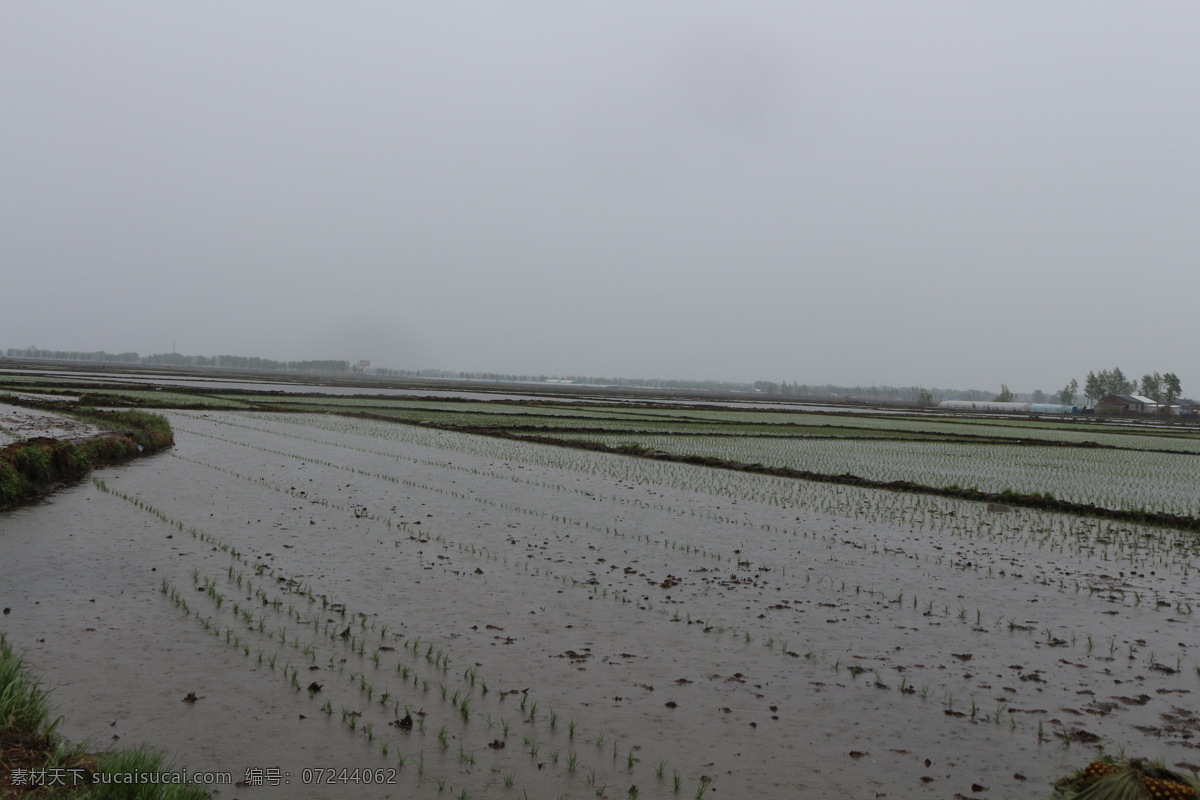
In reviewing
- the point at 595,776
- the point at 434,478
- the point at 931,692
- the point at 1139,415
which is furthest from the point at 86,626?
the point at 1139,415

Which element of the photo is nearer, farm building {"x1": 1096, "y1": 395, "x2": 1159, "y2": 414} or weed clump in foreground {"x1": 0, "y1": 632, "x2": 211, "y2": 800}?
weed clump in foreground {"x1": 0, "y1": 632, "x2": 211, "y2": 800}

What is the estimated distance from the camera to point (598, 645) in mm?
5500

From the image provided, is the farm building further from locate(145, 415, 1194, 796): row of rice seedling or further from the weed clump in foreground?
the weed clump in foreground

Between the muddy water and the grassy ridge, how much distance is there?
0.60 m

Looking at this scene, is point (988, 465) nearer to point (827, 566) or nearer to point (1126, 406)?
point (827, 566)

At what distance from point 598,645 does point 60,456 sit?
10.6 metres

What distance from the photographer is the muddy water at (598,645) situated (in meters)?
3.93

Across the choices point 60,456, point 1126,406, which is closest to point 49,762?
point 60,456

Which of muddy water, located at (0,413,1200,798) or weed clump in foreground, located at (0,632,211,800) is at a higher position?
weed clump in foreground, located at (0,632,211,800)

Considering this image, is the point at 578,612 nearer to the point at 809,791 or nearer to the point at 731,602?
the point at 731,602

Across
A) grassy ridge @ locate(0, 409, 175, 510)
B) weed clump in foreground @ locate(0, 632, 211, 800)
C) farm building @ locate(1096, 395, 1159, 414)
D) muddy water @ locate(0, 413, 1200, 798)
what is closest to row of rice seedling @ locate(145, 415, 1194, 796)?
muddy water @ locate(0, 413, 1200, 798)

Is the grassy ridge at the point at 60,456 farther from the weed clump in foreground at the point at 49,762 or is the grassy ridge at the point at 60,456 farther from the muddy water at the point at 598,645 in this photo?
the weed clump in foreground at the point at 49,762

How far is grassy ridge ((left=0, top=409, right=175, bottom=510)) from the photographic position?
10164mm

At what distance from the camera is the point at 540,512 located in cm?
1090
